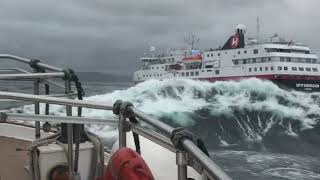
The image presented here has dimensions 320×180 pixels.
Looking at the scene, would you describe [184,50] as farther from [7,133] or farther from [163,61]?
[7,133]

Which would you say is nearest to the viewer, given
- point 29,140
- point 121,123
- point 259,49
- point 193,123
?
point 121,123

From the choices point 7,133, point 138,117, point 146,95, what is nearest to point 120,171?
point 138,117

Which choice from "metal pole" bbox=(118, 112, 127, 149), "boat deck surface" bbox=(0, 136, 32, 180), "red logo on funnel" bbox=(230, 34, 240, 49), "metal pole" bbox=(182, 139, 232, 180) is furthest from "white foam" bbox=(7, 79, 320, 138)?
"metal pole" bbox=(182, 139, 232, 180)

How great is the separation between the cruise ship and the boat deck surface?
4635cm

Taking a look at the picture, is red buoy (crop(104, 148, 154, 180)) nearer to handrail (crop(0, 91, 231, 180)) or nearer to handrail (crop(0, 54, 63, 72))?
handrail (crop(0, 91, 231, 180))

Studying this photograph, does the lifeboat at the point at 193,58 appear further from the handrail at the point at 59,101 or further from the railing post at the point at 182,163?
the railing post at the point at 182,163

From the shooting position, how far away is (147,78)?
2751 inches

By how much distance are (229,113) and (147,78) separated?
110 ft

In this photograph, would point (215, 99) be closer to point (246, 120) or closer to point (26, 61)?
point (246, 120)

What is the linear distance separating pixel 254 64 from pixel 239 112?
674 inches

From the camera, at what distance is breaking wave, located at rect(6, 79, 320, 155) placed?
91.5 feet

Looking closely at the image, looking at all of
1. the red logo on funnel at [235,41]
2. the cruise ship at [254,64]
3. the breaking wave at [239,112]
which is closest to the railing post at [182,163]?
the breaking wave at [239,112]

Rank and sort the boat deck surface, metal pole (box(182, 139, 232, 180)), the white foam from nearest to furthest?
metal pole (box(182, 139, 232, 180)), the boat deck surface, the white foam

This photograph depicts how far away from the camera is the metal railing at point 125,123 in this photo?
182 centimetres
